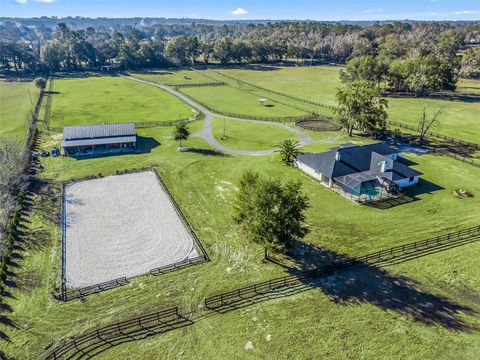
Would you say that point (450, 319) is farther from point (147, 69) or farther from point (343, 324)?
point (147, 69)

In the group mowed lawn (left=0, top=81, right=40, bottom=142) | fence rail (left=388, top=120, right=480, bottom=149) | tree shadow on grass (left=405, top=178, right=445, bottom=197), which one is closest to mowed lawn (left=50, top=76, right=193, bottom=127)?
mowed lawn (left=0, top=81, right=40, bottom=142)

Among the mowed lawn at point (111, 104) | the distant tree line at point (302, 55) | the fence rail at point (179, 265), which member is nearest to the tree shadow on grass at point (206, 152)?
the mowed lawn at point (111, 104)

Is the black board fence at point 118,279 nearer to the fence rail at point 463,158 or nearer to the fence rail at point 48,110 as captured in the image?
the fence rail at point 48,110

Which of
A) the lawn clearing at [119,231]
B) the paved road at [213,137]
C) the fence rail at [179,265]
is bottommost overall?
the fence rail at [179,265]

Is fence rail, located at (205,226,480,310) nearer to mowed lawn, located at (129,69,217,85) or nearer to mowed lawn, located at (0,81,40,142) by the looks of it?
mowed lawn, located at (0,81,40,142)

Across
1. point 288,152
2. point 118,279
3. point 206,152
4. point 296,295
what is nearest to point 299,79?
point 206,152

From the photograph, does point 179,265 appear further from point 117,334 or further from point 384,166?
point 384,166
